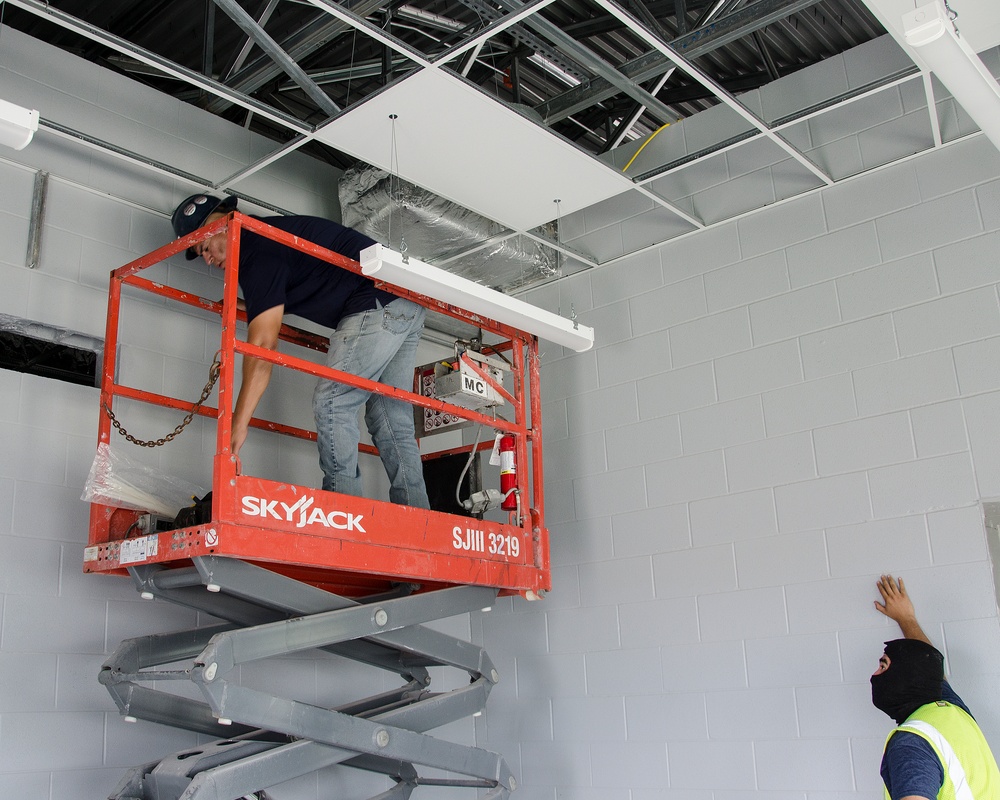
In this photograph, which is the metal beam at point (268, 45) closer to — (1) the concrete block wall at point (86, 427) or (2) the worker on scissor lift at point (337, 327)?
(2) the worker on scissor lift at point (337, 327)

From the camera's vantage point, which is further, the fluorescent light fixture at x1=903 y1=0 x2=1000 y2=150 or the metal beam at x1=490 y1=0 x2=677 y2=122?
the metal beam at x1=490 y1=0 x2=677 y2=122

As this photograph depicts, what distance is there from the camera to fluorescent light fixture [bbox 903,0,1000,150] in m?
3.26


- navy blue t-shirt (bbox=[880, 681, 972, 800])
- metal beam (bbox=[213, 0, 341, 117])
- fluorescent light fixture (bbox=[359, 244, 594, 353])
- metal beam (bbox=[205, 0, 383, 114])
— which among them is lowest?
navy blue t-shirt (bbox=[880, 681, 972, 800])

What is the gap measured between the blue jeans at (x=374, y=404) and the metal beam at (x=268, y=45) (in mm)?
1100

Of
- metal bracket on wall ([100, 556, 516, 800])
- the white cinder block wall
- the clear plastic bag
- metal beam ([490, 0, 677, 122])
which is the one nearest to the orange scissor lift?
metal bracket on wall ([100, 556, 516, 800])

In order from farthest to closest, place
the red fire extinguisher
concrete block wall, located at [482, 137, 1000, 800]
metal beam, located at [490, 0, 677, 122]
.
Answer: the red fire extinguisher → concrete block wall, located at [482, 137, 1000, 800] → metal beam, located at [490, 0, 677, 122]

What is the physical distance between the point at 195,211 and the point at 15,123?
157 cm

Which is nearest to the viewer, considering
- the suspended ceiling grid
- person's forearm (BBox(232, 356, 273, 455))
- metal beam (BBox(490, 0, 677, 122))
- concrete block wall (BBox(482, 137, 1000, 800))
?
person's forearm (BBox(232, 356, 273, 455))

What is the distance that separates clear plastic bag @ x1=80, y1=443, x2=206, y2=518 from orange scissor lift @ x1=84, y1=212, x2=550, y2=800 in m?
0.12

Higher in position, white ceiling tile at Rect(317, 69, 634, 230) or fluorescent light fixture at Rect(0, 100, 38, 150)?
white ceiling tile at Rect(317, 69, 634, 230)

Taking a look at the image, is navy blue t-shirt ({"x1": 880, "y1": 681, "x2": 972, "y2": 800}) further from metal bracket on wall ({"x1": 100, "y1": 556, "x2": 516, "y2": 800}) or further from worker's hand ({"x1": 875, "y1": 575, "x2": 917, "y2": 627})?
metal bracket on wall ({"x1": 100, "y1": 556, "x2": 516, "y2": 800})

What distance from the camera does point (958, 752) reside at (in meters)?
4.08

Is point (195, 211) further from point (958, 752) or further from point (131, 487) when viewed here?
point (958, 752)

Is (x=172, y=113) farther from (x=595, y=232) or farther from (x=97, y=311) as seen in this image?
(x=595, y=232)
